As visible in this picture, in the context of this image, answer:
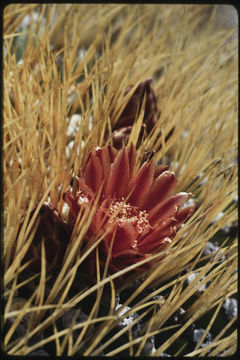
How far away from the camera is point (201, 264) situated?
804 millimetres

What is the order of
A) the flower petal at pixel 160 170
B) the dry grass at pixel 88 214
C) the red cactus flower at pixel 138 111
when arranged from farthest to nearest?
the red cactus flower at pixel 138 111, the flower petal at pixel 160 170, the dry grass at pixel 88 214

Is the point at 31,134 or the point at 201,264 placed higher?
the point at 31,134

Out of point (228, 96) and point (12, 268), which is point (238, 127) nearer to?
point (228, 96)

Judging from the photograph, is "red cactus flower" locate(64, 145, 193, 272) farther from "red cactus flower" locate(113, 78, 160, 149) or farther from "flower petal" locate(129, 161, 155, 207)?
"red cactus flower" locate(113, 78, 160, 149)

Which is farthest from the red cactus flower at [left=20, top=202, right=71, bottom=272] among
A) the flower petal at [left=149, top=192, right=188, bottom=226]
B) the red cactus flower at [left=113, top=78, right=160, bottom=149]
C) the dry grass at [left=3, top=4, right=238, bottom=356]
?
the red cactus flower at [left=113, top=78, right=160, bottom=149]

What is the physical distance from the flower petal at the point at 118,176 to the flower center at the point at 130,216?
0.02 meters

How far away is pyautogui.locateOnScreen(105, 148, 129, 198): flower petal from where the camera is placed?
650 mm

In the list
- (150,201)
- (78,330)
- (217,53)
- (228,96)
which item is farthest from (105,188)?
(217,53)

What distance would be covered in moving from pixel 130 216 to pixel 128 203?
0.02m

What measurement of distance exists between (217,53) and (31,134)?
2.14ft

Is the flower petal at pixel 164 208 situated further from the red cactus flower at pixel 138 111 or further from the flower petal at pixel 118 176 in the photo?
the red cactus flower at pixel 138 111

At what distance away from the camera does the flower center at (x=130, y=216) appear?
606 millimetres

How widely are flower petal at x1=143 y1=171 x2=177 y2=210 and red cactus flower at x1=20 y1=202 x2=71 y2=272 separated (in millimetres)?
122

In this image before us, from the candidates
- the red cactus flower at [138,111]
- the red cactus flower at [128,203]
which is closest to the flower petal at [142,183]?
the red cactus flower at [128,203]
